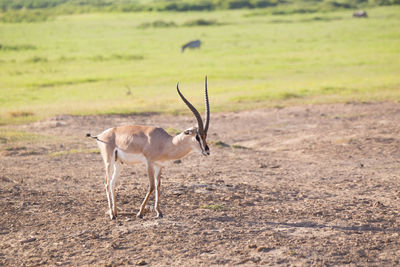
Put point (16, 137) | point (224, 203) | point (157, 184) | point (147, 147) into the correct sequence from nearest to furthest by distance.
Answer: point (147, 147) → point (157, 184) → point (224, 203) → point (16, 137)

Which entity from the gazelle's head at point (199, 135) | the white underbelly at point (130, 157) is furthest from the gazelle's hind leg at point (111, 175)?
the gazelle's head at point (199, 135)

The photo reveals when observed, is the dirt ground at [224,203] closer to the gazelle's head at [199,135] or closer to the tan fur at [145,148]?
the tan fur at [145,148]

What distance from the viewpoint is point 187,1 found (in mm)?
75062

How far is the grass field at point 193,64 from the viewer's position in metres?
19.7

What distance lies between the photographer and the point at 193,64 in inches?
1201

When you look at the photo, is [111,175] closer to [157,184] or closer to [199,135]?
[157,184]

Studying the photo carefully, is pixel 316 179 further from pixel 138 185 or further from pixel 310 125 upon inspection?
pixel 310 125

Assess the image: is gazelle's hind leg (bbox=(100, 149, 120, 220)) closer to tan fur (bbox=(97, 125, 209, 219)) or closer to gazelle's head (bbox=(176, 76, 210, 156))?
tan fur (bbox=(97, 125, 209, 219))

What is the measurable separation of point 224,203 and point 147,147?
5.06 feet

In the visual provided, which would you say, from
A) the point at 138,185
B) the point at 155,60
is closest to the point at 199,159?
the point at 138,185

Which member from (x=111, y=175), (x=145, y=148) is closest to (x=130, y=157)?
(x=145, y=148)

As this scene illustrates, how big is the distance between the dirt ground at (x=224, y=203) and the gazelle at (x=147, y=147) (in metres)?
0.55

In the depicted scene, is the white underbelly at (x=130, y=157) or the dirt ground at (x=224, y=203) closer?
the dirt ground at (x=224, y=203)

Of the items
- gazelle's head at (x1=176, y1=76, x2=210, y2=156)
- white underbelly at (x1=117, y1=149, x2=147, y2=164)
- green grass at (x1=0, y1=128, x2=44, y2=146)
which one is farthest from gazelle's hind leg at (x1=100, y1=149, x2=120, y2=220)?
green grass at (x1=0, y1=128, x2=44, y2=146)
